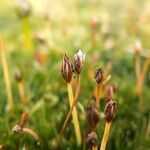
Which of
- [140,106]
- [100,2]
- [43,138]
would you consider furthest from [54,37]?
[43,138]

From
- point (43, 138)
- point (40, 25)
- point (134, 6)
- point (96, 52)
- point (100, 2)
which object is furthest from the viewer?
point (100, 2)

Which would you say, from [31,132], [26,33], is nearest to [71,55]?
[26,33]

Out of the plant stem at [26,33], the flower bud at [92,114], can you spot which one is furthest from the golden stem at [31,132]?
the plant stem at [26,33]

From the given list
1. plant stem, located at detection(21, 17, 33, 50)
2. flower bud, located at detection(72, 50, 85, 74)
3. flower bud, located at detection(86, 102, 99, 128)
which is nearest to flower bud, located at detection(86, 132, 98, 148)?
flower bud, located at detection(86, 102, 99, 128)

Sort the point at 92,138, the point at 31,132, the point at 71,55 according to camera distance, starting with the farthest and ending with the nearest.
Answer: the point at 71,55 < the point at 31,132 < the point at 92,138

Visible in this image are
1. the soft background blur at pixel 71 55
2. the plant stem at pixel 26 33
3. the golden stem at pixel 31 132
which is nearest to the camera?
the golden stem at pixel 31 132

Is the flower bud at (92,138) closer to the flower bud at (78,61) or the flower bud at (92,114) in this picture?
the flower bud at (92,114)

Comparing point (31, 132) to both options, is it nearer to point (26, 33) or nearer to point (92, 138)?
point (92, 138)

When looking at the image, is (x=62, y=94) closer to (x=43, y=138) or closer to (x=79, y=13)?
(x=43, y=138)
